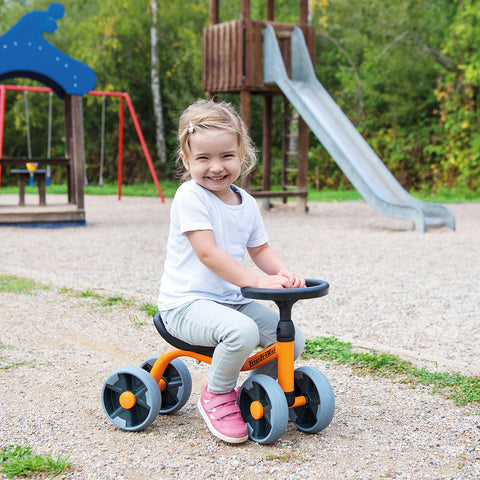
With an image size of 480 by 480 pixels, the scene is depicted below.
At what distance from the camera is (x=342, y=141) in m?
10.6

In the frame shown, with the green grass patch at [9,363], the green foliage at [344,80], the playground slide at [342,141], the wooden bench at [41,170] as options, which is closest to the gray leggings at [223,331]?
the green grass patch at [9,363]

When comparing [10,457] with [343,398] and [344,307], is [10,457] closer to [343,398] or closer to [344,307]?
[343,398]

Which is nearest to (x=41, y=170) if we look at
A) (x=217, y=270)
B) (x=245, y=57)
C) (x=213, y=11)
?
(x=245, y=57)

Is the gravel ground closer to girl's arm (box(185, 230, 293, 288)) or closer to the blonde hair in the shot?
girl's arm (box(185, 230, 293, 288))

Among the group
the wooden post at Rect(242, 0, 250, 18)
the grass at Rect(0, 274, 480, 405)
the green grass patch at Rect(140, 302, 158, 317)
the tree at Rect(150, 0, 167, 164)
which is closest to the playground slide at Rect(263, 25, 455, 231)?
the wooden post at Rect(242, 0, 250, 18)

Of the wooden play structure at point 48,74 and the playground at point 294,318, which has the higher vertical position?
Answer: the wooden play structure at point 48,74

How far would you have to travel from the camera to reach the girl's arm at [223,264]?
2383mm

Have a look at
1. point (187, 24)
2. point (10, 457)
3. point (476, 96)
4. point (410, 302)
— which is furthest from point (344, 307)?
point (187, 24)

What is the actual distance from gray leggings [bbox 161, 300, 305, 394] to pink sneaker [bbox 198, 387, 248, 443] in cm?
4

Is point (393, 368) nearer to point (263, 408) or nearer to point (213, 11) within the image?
point (263, 408)

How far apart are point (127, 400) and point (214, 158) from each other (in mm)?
994

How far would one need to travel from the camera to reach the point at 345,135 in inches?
432

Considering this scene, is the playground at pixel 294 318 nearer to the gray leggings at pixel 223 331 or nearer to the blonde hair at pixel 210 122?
the gray leggings at pixel 223 331

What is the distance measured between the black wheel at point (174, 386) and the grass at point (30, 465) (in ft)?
1.85
